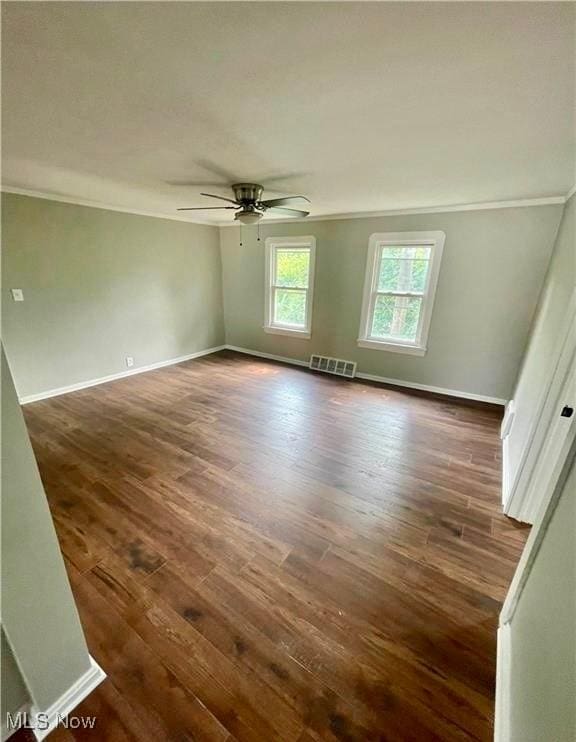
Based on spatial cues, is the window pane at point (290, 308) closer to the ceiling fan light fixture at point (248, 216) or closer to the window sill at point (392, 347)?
the window sill at point (392, 347)

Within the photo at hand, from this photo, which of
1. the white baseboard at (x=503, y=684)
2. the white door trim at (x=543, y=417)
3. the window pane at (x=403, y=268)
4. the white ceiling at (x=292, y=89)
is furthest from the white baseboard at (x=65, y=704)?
the window pane at (x=403, y=268)

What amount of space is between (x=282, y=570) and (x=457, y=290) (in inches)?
144

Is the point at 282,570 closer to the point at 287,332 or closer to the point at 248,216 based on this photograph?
the point at 248,216

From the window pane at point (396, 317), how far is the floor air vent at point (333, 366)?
2.05 feet

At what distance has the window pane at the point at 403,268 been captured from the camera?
152 inches

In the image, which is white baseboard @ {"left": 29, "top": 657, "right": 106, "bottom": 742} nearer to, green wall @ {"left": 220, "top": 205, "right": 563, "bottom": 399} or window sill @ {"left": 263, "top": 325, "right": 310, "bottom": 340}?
green wall @ {"left": 220, "top": 205, "right": 563, "bottom": 399}

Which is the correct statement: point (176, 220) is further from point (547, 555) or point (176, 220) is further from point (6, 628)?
point (547, 555)

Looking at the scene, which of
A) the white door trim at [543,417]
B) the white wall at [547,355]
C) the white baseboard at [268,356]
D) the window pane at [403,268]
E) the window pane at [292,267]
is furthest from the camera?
the white baseboard at [268,356]

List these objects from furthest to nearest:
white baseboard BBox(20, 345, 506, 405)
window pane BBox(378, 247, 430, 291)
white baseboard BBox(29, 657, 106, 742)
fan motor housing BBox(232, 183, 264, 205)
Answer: window pane BBox(378, 247, 430, 291) → white baseboard BBox(20, 345, 506, 405) → fan motor housing BBox(232, 183, 264, 205) → white baseboard BBox(29, 657, 106, 742)

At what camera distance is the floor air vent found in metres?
4.64

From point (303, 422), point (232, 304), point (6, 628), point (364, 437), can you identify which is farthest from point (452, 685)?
point (232, 304)

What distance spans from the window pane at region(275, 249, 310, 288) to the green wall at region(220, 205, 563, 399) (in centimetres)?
27

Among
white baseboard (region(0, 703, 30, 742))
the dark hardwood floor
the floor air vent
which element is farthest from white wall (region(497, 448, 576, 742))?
the floor air vent

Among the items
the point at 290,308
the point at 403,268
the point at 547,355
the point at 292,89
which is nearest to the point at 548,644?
the point at 547,355
